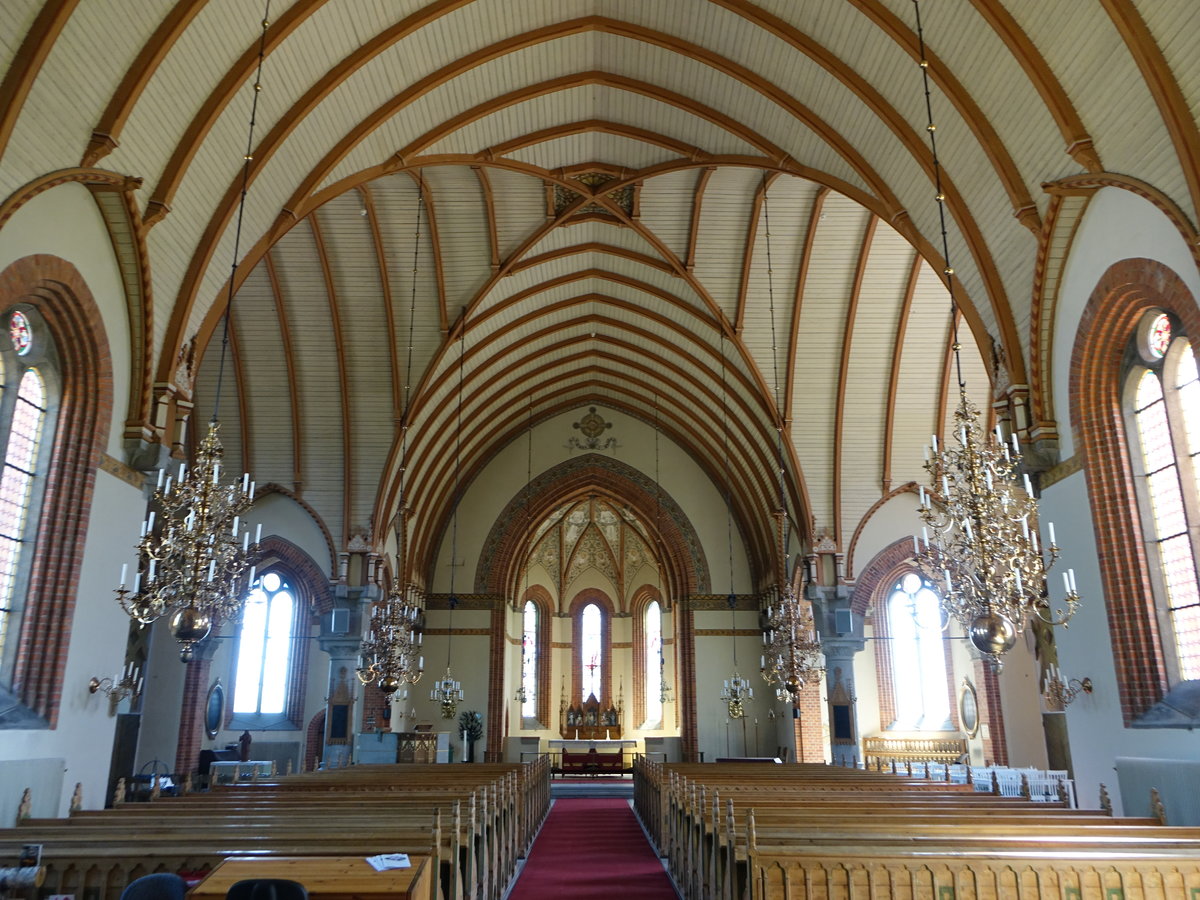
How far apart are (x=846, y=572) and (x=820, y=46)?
13153 mm

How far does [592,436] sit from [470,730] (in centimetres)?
1013

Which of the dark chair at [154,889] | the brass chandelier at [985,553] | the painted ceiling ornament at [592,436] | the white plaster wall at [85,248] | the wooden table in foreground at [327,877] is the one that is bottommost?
the dark chair at [154,889]

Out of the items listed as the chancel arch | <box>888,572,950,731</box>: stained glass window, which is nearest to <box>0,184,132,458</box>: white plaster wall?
<box>888,572,950,731</box>: stained glass window

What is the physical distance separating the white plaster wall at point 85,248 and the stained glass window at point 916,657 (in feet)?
63.6

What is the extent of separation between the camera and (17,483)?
10.7m

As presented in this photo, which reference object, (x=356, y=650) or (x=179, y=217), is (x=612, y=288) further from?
(x=179, y=217)

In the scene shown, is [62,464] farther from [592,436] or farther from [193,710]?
[592,436]

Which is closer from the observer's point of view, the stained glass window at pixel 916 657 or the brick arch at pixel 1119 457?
the brick arch at pixel 1119 457

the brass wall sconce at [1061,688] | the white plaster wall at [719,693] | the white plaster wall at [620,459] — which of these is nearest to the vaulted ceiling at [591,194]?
the white plaster wall at [620,459]

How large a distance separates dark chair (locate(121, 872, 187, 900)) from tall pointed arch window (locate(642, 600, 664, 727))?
30.9 meters

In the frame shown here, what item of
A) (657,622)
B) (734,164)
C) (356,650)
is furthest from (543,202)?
(657,622)

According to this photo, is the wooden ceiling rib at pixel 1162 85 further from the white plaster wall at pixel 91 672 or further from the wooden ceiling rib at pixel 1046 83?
the white plaster wall at pixel 91 672

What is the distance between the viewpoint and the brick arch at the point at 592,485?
3012 centimetres

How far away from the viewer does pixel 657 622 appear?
3709cm
